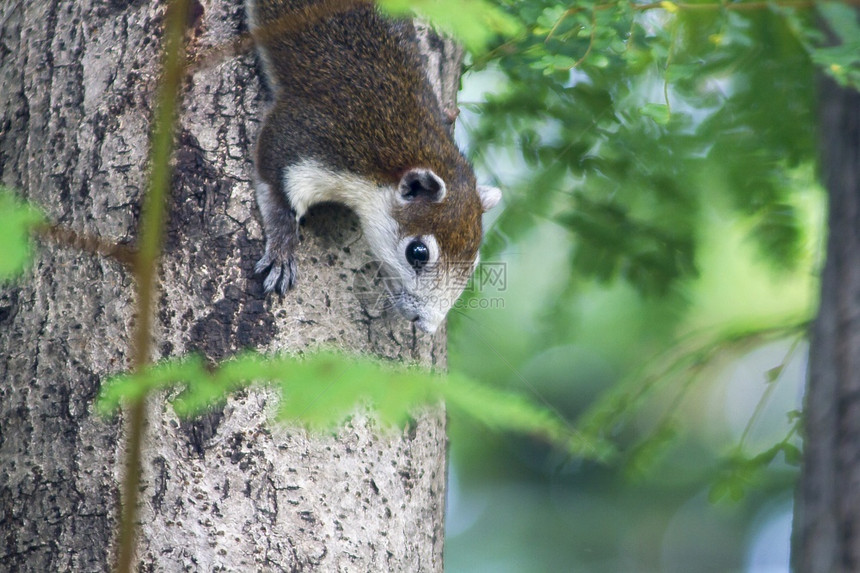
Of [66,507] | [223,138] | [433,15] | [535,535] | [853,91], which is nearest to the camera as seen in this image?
[433,15]

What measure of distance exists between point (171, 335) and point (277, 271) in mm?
291

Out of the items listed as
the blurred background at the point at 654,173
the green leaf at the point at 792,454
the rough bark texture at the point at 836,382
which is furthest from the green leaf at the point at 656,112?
the green leaf at the point at 792,454

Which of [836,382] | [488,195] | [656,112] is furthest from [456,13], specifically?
Result: [836,382]

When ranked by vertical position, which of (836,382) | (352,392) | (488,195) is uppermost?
(488,195)

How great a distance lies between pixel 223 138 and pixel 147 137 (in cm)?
18

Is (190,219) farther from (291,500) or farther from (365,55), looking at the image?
(365,55)

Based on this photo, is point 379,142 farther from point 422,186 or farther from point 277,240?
point 277,240

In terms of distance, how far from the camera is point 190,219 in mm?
1907

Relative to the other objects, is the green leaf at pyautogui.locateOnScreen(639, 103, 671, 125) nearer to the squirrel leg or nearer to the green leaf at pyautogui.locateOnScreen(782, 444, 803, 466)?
the squirrel leg

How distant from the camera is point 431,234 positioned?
8.59ft

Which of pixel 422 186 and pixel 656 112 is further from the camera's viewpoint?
pixel 422 186

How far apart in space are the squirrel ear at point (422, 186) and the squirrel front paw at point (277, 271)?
0.66 m

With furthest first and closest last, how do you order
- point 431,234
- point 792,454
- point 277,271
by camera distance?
point 792,454 → point 431,234 → point 277,271

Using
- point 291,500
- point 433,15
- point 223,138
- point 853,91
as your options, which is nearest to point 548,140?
point 853,91
